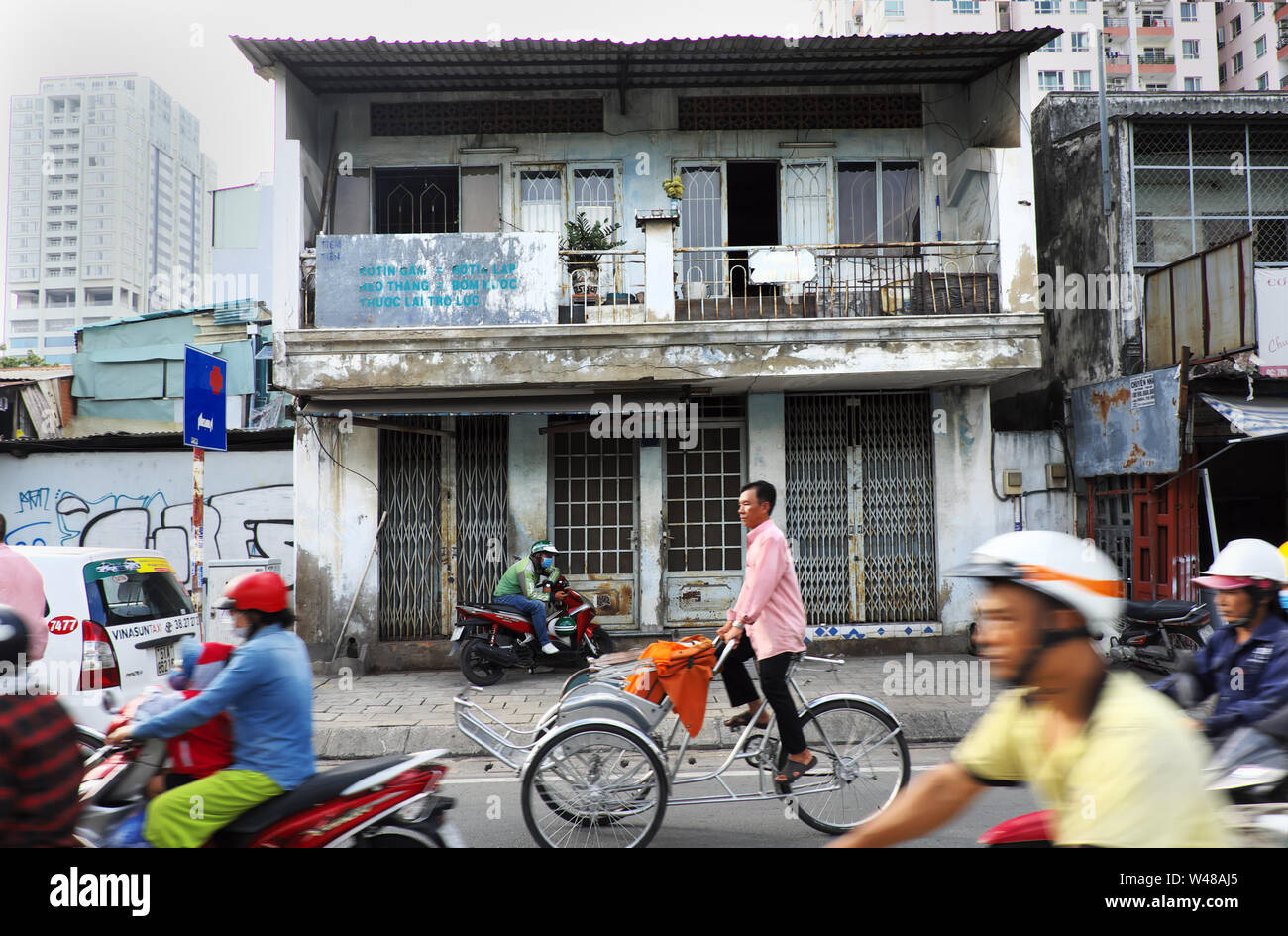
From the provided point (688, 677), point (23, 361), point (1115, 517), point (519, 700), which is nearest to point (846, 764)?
point (688, 677)

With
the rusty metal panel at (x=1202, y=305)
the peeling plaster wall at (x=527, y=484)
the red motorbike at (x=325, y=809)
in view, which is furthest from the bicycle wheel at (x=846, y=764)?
the rusty metal panel at (x=1202, y=305)

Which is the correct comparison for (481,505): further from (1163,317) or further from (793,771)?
(1163,317)

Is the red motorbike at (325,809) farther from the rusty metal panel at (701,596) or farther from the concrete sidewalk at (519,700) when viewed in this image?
the rusty metal panel at (701,596)

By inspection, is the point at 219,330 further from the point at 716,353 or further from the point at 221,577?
the point at 716,353

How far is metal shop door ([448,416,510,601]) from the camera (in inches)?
400

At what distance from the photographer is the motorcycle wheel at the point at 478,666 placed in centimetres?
883

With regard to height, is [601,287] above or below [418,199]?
below

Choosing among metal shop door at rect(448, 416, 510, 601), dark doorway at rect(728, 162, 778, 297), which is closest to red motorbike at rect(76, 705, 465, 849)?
metal shop door at rect(448, 416, 510, 601)

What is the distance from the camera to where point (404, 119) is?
35.1 feet

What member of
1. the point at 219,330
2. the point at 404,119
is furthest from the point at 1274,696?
the point at 219,330

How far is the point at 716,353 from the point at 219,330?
39.7 feet

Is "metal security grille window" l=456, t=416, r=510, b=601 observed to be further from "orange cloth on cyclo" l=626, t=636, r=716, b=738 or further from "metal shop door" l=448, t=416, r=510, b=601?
"orange cloth on cyclo" l=626, t=636, r=716, b=738

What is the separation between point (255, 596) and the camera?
3199 mm

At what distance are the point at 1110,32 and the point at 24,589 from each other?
65.0 metres
